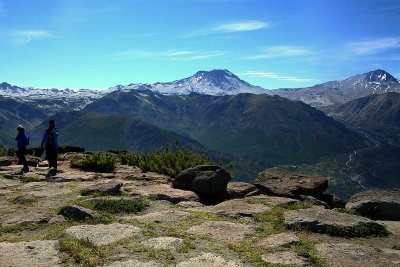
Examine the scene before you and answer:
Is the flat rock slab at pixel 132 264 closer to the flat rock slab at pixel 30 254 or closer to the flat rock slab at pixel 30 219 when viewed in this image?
the flat rock slab at pixel 30 254

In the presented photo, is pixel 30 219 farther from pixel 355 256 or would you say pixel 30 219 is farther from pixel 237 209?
pixel 355 256

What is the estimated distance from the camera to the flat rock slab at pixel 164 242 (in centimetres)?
921

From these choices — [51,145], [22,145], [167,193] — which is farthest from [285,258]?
→ [22,145]

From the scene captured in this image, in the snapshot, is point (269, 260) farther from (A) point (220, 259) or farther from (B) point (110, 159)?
(B) point (110, 159)

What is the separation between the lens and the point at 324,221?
1102 centimetres

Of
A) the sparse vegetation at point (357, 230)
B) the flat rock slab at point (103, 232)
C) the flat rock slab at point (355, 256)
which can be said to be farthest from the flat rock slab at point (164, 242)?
the sparse vegetation at point (357, 230)

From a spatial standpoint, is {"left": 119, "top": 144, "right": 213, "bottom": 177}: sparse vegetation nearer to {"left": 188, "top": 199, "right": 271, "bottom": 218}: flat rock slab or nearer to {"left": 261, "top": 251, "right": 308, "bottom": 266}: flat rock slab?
{"left": 188, "top": 199, "right": 271, "bottom": 218}: flat rock slab

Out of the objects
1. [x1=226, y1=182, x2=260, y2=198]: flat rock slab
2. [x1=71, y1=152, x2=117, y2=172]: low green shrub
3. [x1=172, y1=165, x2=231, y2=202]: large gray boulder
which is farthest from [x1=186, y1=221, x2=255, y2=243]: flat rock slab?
[x1=71, y1=152, x2=117, y2=172]: low green shrub

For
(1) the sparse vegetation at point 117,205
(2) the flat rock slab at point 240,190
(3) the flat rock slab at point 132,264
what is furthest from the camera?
(2) the flat rock slab at point 240,190

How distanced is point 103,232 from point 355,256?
612 cm

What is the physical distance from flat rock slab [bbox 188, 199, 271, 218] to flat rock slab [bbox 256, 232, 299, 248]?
2556mm

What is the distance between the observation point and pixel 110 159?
898 inches

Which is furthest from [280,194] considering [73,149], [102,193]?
[73,149]

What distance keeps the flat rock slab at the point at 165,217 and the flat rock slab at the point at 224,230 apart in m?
1.07
